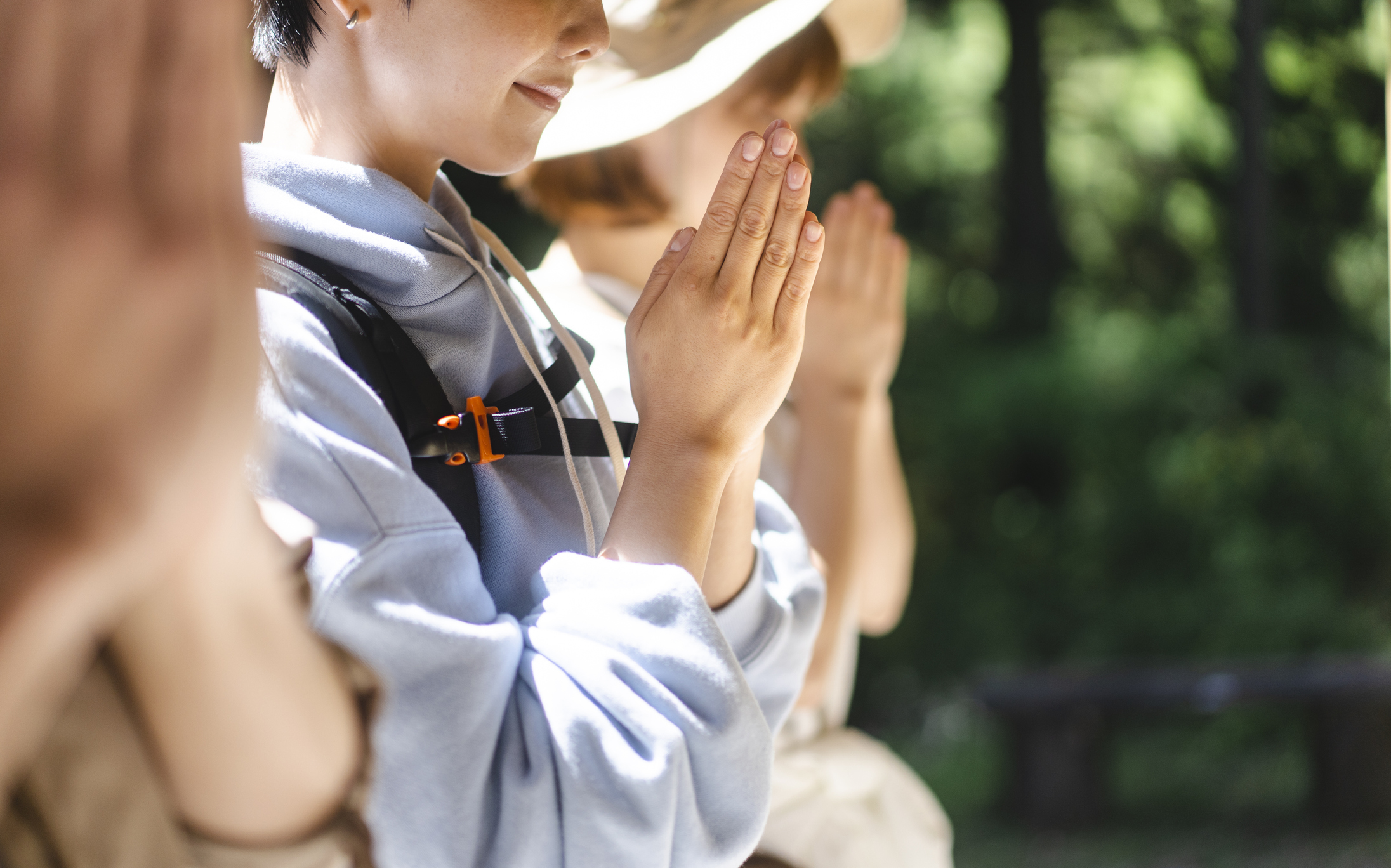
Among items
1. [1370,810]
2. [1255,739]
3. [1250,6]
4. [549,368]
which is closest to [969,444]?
[1255,739]

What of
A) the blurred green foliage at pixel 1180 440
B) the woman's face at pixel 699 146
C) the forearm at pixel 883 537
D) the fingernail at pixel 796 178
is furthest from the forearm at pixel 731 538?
the blurred green foliage at pixel 1180 440

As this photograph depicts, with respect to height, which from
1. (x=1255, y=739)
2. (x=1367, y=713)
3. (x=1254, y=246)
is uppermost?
(x=1254, y=246)

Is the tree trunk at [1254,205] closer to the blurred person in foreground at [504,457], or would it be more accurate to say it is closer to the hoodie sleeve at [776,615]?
the hoodie sleeve at [776,615]

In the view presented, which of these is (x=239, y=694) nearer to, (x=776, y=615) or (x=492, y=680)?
(x=492, y=680)

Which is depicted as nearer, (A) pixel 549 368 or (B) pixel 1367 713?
(A) pixel 549 368

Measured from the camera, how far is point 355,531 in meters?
0.74

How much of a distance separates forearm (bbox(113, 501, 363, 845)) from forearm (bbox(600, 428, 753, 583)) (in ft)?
0.93

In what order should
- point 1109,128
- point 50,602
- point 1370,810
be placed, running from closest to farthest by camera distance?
point 50,602 < point 1370,810 < point 1109,128

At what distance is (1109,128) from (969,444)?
3.80 meters

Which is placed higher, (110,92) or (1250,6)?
(110,92)

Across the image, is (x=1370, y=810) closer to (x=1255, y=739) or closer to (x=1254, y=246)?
(x=1255, y=739)

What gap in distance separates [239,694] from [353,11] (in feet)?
1.84

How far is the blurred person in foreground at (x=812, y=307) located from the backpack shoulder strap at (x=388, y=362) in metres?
0.57

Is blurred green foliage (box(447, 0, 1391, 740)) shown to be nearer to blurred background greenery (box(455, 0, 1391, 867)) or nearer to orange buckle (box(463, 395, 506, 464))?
blurred background greenery (box(455, 0, 1391, 867))
